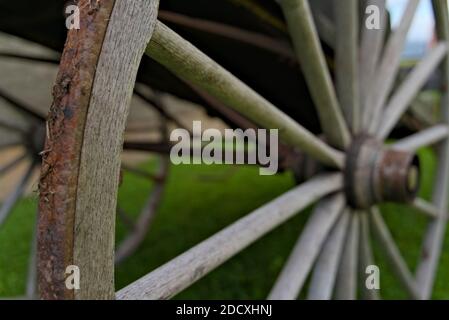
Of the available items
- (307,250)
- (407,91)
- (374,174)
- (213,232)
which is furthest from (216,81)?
(213,232)

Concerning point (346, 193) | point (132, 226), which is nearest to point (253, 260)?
point (132, 226)

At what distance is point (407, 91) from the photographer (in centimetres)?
144

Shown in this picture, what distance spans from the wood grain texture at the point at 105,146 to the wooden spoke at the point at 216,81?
1.7 inches

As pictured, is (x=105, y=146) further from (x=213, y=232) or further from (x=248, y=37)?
(x=213, y=232)

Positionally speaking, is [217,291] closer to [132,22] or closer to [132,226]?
[132,226]

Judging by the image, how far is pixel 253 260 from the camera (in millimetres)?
2152

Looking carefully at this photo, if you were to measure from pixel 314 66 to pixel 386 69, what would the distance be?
38 centimetres

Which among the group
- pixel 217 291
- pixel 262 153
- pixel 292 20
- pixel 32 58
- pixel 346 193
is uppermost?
pixel 32 58

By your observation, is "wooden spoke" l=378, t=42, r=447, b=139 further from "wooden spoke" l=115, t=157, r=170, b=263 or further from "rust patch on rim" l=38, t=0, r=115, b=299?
"wooden spoke" l=115, t=157, r=170, b=263

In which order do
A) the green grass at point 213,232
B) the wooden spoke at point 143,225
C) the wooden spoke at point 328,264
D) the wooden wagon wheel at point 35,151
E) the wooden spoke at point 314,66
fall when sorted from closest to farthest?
the wooden spoke at point 314,66
the wooden spoke at point 328,264
the wooden wagon wheel at point 35,151
the green grass at point 213,232
the wooden spoke at point 143,225

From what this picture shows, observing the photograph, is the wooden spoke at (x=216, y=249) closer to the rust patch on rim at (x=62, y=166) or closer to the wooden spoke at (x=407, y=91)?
the rust patch on rim at (x=62, y=166)

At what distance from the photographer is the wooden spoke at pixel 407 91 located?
4.45 ft

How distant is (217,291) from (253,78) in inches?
28.3

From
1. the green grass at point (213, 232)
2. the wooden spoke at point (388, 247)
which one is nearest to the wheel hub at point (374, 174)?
the wooden spoke at point (388, 247)
